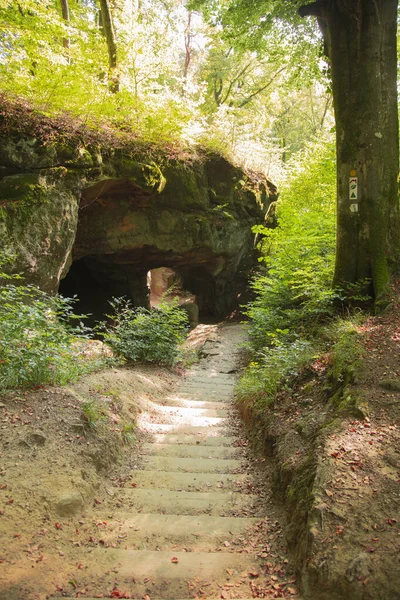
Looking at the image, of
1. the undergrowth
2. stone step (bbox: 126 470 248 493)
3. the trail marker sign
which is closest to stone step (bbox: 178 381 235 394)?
the undergrowth

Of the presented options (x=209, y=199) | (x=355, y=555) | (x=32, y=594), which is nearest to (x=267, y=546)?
(x=355, y=555)

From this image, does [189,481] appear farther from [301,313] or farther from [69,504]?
[301,313]

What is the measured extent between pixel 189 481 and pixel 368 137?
5728 millimetres

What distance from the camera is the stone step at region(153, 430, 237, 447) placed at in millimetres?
5024

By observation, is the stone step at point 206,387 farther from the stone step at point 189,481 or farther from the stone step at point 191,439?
the stone step at point 189,481

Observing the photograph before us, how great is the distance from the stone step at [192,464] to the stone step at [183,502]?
548 mm

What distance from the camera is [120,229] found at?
455 inches

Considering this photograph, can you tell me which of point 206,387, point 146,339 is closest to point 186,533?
point 206,387

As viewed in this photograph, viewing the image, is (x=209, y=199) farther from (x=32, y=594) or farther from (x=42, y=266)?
(x=32, y=594)

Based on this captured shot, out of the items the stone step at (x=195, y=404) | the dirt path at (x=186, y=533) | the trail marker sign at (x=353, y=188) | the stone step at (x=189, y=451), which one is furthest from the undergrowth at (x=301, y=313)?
the trail marker sign at (x=353, y=188)

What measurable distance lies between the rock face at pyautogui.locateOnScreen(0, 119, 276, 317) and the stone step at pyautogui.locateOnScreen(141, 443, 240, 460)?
3832 millimetres

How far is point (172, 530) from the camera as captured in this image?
3.01 meters

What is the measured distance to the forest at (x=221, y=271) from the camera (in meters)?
2.77

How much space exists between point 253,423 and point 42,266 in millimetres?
5295
